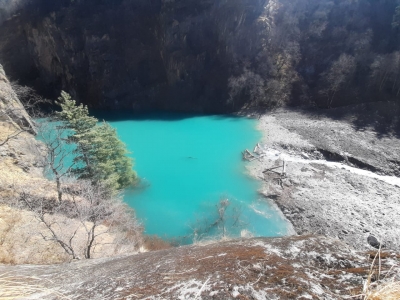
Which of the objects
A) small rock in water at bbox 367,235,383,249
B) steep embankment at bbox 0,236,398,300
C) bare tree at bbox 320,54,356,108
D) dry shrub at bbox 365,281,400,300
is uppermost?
bare tree at bbox 320,54,356,108

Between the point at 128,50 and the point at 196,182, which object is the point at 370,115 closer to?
the point at 196,182

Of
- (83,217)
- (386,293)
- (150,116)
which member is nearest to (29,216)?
(83,217)

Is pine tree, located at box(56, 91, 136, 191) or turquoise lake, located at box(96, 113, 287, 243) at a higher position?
pine tree, located at box(56, 91, 136, 191)

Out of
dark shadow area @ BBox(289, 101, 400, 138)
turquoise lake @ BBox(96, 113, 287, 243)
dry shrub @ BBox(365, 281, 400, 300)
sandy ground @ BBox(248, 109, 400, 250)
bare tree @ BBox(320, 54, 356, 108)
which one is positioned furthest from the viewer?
bare tree @ BBox(320, 54, 356, 108)

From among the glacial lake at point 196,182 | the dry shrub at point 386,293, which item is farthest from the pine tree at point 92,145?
the dry shrub at point 386,293

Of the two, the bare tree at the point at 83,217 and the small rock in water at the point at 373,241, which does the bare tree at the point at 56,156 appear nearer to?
the bare tree at the point at 83,217

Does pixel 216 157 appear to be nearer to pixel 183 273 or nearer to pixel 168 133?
pixel 168 133

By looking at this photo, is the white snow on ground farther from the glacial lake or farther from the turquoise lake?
the turquoise lake

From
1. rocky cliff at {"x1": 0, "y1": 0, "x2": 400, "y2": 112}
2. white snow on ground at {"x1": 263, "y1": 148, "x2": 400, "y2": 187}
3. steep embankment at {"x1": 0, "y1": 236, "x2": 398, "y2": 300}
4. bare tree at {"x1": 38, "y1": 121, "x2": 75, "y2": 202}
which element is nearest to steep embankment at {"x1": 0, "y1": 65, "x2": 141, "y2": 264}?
bare tree at {"x1": 38, "y1": 121, "x2": 75, "y2": 202}
